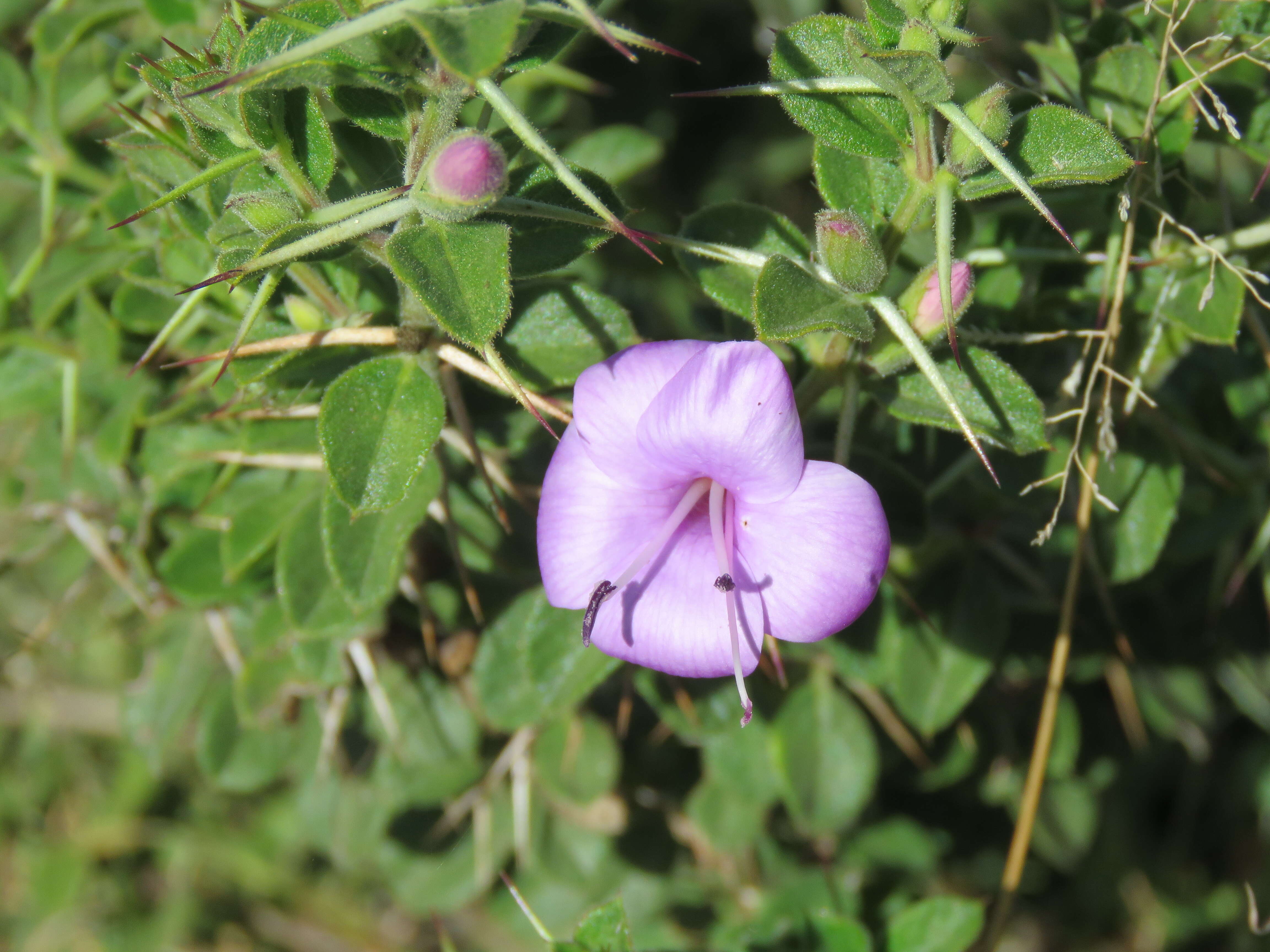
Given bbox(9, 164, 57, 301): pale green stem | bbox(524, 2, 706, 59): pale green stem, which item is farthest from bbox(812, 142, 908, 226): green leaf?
bbox(9, 164, 57, 301): pale green stem

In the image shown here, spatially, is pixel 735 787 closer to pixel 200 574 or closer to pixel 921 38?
pixel 200 574

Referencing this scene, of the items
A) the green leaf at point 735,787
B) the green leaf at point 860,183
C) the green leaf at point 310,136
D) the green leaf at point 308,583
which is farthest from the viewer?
the green leaf at point 735,787

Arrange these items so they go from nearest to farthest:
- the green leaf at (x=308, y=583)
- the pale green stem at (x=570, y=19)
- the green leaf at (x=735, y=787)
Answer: the pale green stem at (x=570, y=19), the green leaf at (x=308, y=583), the green leaf at (x=735, y=787)

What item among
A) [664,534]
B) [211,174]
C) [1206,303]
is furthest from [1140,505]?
[211,174]

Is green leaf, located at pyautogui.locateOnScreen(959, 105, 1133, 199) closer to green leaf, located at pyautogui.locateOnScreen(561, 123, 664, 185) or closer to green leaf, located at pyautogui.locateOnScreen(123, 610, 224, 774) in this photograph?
green leaf, located at pyautogui.locateOnScreen(561, 123, 664, 185)

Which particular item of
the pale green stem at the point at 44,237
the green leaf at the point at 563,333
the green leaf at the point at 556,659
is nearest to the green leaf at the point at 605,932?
the green leaf at the point at 556,659

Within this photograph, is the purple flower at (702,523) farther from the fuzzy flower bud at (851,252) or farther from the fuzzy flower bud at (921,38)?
the fuzzy flower bud at (921,38)

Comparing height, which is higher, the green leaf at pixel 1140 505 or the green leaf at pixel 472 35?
the green leaf at pixel 472 35
